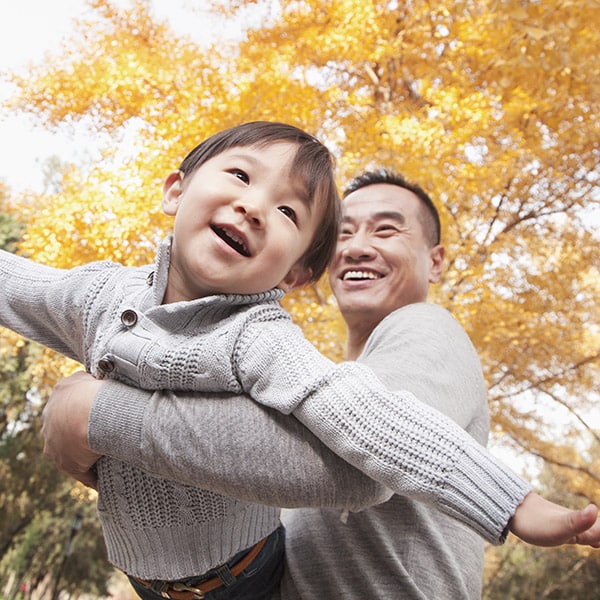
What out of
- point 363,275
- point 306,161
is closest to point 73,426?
point 306,161

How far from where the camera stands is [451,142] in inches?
235

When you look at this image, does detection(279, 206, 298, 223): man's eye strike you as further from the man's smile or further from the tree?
the tree

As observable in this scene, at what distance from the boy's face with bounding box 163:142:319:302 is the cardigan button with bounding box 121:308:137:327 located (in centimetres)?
11

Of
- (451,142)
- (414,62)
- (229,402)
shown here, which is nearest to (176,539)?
(229,402)

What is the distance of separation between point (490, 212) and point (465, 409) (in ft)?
18.9

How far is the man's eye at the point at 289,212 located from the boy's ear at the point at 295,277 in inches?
6.3

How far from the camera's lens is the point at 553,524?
31.2 inches

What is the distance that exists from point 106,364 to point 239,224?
0.37m

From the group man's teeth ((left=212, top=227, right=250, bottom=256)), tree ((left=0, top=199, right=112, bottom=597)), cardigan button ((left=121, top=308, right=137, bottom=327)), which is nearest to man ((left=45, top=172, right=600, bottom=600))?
cardigan button ((left=121, top=308, right=137, bottom=327))

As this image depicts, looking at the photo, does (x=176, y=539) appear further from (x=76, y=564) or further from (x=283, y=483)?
(x=76, y=564)

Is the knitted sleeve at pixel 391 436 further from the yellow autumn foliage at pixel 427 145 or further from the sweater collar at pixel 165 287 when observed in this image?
the yellow autumn foliage at pixel 427 145

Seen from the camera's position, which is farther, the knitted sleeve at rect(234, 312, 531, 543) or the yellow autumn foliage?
the yellow autumn foliage

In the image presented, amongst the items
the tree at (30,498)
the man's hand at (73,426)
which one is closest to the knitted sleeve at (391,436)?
the man's hand at (73,426)

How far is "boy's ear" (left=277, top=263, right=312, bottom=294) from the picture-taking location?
1477 mm
